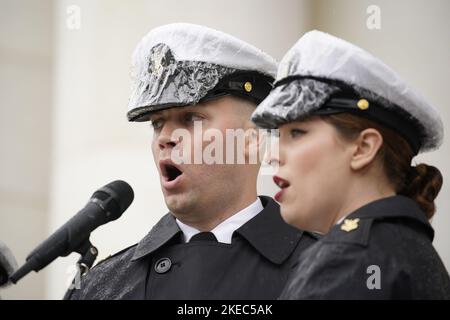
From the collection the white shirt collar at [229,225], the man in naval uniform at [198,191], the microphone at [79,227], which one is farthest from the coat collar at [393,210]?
the microphone at [79,227]

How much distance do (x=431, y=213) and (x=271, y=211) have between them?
0.65 metres

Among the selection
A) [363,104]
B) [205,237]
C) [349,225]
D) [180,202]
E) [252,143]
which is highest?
[363,104]

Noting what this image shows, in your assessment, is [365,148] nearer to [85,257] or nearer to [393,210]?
[393,210]

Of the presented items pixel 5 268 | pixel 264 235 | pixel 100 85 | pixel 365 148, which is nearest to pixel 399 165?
pixel 365 148

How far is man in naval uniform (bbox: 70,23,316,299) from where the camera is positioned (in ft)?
9.71

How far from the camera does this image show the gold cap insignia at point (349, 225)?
2383mm

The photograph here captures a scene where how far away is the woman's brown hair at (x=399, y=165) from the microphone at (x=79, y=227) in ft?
2.50

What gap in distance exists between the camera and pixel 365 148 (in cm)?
250

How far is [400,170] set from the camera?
2.57m

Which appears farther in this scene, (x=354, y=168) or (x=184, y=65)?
(x=184, y=65)

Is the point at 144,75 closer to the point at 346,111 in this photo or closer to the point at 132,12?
the point at 346,111

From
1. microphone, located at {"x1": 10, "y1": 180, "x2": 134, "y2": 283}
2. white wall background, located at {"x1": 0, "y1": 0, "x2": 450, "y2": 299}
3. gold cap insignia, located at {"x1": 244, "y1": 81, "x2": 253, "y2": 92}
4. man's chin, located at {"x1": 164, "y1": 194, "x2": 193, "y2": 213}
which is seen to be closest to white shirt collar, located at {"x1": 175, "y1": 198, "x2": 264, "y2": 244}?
man's chin, located at {"x1": 164, "y1": 194, "x2": 193, "y2": 213}

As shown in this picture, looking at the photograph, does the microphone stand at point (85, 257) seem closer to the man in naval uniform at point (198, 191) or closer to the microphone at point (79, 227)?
the microphone at point (79, 227)

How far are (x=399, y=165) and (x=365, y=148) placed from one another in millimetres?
131
